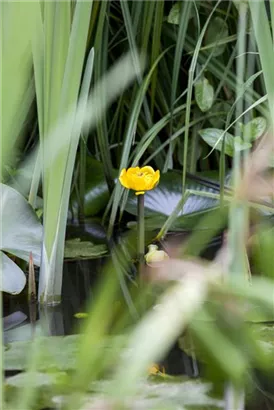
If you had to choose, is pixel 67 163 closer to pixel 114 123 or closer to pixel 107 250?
pixel 107 250

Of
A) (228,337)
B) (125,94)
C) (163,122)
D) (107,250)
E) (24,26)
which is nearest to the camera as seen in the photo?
(24,26)

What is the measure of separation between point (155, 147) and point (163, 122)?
0.18 m

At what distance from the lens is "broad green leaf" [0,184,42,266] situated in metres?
0.75

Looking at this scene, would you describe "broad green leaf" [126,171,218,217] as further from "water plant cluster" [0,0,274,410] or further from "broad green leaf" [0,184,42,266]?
"broad green leaf" [0,184,42,266]

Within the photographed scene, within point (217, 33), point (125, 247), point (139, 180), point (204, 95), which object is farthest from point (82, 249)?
point (217, 33)

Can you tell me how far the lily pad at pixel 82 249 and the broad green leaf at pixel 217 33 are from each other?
1.41 ft

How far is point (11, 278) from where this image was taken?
2.27 ft

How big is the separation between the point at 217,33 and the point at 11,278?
2.31 feet

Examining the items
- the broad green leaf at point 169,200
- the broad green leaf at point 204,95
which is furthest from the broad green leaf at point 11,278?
the broad green leaf at point 204,95

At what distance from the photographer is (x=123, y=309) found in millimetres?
734

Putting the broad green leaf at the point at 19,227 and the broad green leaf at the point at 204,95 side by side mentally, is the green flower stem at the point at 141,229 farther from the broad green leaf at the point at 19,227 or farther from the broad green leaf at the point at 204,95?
the broad green leaf at the point at 204,95

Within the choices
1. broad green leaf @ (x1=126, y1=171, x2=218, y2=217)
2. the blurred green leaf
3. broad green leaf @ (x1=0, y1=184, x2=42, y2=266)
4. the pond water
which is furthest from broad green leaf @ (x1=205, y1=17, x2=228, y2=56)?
broad green leaf @ (x1=0, y1=184, x2=42, y2=266)

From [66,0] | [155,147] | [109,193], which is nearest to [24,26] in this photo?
[66,0]

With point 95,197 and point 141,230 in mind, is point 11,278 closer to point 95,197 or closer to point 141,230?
point 141,230
